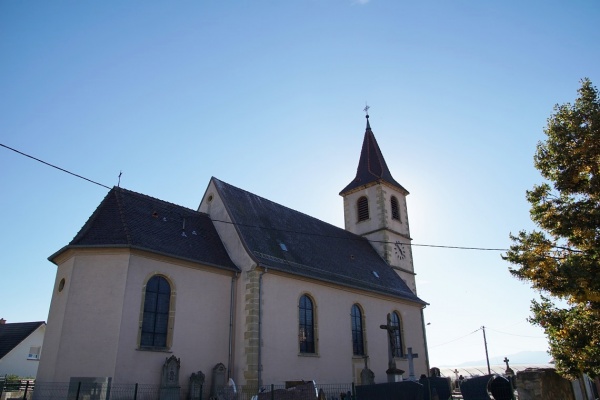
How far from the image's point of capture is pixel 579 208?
36.9ft

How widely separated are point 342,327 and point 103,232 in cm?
1059

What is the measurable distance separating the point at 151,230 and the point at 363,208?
16528mm

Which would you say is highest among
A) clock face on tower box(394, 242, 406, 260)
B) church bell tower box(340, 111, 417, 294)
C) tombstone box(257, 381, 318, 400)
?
church bell tower box(340, 111, 417, 294)

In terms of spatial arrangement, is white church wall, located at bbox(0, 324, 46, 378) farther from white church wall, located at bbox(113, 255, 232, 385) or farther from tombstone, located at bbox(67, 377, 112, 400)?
tombstone, located at bbox(67, 377, 112, 400)

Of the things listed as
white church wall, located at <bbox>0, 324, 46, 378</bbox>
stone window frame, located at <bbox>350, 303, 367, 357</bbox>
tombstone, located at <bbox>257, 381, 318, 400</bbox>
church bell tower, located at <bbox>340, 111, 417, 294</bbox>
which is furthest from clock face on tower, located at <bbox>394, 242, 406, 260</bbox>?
A: white church wall, located at <bbox>0, 324, 46, 378</bbox>

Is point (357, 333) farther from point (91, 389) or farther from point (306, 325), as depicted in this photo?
point (91, 389)

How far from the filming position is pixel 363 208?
97.1ft

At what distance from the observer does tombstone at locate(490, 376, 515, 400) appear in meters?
12.8

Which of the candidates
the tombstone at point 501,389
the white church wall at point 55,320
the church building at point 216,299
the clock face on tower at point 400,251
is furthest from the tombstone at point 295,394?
the clock face on tower at point 400,251

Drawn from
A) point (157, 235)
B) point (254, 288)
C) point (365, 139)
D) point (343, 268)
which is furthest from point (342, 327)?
point (365, 139)

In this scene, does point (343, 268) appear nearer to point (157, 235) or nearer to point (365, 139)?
point (157, 235)

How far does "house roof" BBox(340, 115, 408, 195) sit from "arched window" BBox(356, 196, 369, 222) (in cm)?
101

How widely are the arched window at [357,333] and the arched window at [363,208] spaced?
30.4 feet

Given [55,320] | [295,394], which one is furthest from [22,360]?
[295,394]
